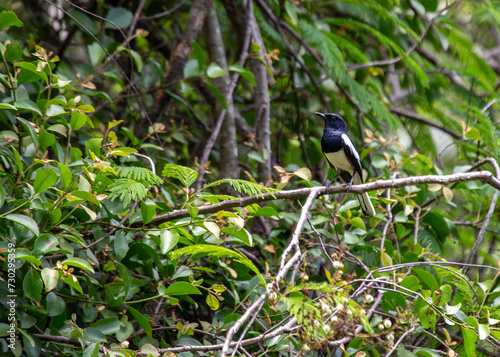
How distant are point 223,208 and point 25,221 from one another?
2.75 feet

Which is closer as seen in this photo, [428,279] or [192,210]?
[192,210]

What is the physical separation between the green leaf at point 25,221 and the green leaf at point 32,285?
181 mm

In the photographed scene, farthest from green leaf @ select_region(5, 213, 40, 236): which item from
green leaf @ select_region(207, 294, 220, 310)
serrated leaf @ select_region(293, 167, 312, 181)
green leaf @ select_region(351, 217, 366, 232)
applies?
green leaf @ select_region(351, 217, 366, 232)

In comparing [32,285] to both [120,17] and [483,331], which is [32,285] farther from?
[120,17]

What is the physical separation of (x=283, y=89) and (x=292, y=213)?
1.86 metres

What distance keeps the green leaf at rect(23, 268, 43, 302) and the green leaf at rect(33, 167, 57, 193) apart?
336 mm

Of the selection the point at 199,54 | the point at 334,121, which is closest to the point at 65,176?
the point at 199,54

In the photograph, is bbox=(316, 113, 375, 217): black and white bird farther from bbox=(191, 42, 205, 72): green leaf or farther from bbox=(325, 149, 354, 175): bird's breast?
bbox=(191, 42, 205, 72): green leaf

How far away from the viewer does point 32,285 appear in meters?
1.92

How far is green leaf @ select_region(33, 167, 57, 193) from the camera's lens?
74.9 inches

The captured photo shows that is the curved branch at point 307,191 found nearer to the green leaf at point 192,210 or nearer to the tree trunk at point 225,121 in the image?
the green leaf at point 192,210

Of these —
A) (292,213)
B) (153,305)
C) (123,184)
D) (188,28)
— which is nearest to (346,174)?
(292,213)

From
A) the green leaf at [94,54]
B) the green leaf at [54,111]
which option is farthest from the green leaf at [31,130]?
the green leaf at [94,54]

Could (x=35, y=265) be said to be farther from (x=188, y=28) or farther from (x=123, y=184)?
(x=188, y=28)
